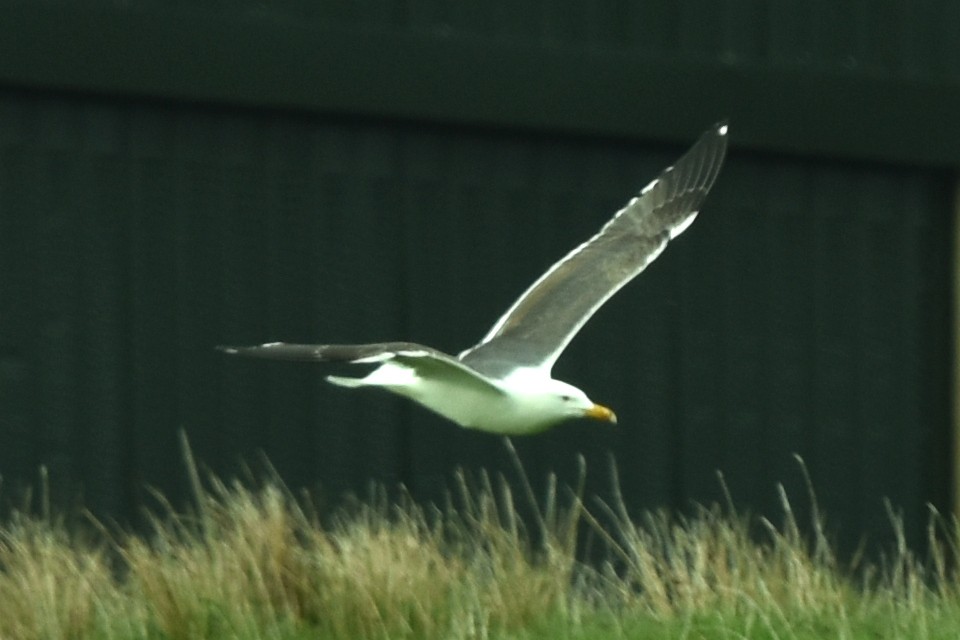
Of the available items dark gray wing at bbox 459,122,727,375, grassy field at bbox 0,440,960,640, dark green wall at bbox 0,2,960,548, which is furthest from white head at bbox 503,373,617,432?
dark green wall at bbox 0,2,960,548

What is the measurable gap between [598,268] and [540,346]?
0.61 m

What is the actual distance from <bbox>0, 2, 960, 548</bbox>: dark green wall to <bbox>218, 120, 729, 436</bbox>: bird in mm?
356

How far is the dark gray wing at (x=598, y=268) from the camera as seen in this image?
24.2ft

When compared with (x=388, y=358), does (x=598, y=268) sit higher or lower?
higher

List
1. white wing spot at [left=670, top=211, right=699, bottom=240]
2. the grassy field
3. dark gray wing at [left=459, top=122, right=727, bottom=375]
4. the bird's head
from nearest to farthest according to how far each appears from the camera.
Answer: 1. the grassy field
2. the bird's head
3. dark gray wing at [left=459, top=122, right=727, bottom=375]
4. white wing spot at [left=670, top=211, right=699, bottom=240]

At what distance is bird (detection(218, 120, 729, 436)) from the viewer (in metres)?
6.19

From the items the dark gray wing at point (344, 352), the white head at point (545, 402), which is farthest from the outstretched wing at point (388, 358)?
the white head at point (545, 402)

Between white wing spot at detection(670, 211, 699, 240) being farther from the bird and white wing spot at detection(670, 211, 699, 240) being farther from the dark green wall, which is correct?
the dark green wall

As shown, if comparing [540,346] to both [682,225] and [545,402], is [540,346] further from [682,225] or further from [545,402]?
[682,225]

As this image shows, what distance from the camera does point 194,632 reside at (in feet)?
19.7

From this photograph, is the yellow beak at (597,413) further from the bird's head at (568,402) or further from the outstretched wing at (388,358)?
the outstretched wing at (388,358)

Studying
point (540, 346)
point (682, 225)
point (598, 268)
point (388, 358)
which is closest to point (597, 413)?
point (540, 346)

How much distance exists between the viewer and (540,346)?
7367 millimetres

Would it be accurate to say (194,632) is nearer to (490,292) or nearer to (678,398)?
(490,292)
